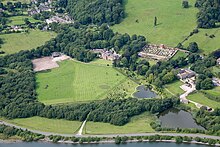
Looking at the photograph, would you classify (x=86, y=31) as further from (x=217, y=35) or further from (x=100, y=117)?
(x=100, y=117)

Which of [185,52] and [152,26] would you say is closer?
[185,52]

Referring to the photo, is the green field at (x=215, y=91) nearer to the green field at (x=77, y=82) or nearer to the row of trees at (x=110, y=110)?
the row of trees at (x=110, y=110)

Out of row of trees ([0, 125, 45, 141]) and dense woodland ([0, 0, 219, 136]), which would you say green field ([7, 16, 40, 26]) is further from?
row of trees ([0, 125, 45, 141])

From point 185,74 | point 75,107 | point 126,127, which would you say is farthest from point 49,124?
point 185,74

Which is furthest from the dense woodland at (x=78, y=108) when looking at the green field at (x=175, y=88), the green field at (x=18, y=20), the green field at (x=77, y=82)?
the green field at (x=18, y=20)

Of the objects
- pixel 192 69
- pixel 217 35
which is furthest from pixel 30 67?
pixel 217 35

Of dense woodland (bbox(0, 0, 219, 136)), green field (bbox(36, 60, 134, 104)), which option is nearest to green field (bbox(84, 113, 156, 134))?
dense woodland (bbox(0, 0, 219, 136))

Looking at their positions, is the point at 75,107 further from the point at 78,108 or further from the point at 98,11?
the point at 98,11
